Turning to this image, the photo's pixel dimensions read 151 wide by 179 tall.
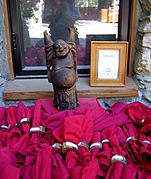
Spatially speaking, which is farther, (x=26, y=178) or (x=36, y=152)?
(x=36, y=152)

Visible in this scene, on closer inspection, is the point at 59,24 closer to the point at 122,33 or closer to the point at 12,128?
the point at 122,33

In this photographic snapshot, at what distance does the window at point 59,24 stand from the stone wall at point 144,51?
0.22ft

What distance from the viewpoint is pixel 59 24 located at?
122 centimetres

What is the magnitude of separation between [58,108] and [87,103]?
5.2 inches

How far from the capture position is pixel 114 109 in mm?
1037

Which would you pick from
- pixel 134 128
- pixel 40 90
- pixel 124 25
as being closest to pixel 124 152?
pixel 134 128

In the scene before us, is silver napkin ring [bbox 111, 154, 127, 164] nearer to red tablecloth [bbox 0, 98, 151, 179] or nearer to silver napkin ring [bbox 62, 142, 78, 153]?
A: red tablecloth [bbox 0, 98, 151, 179]

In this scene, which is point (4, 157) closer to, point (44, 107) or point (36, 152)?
point (36, 152)

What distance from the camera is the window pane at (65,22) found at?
1184 mm

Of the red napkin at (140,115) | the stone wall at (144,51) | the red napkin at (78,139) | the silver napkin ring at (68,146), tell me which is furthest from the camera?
the stone wall at (144,51)

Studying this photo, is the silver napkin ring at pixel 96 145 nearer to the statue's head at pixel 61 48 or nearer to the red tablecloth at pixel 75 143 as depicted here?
the red tablecloth at pixel 75 143

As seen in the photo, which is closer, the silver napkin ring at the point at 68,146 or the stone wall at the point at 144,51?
the silver napkin ring at the point at 68,146

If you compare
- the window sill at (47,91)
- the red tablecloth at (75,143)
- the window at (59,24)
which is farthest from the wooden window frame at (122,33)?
the red tablecloth at (75,143)

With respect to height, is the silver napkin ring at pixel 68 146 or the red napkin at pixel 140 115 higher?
the red napkin at pixel 140 115
